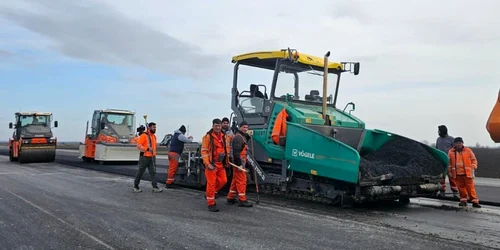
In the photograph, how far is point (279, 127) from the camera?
8.59 metres

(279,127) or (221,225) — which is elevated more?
(279,127)

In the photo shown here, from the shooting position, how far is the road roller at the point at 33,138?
20.1 m

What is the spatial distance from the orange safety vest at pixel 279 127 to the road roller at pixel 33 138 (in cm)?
1518

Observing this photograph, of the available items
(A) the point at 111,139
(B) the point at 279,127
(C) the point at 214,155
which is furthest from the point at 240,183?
(A) the point at 111,139

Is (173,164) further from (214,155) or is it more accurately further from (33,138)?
(33,138)

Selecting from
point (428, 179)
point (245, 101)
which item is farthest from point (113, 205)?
point (428, 179)

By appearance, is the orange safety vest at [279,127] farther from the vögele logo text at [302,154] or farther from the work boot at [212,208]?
the work boot at [212,208]

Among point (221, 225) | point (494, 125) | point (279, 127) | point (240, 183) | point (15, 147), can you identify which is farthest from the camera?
point (15, 147)

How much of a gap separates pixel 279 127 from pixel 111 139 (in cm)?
1231

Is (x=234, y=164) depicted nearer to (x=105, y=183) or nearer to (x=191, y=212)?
(x=191, y=212)

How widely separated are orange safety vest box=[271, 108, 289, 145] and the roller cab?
1158 centimetres

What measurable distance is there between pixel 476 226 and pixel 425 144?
8.11 ft

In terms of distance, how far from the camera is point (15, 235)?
5715 millimetres

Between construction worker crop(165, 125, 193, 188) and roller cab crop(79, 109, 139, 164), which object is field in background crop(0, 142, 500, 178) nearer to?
roller cab crop(79, 109, 139, 164)
